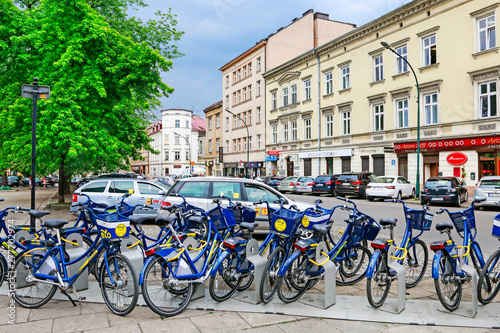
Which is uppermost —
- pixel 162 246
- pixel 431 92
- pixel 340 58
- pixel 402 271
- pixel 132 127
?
pixel 340 58

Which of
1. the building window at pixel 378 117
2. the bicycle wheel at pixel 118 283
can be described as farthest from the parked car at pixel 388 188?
the bicycle wheel at pixel 118 283

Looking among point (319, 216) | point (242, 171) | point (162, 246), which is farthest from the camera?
point (242, 171)

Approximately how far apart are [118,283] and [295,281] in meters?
2.12

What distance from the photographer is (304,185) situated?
29.8m

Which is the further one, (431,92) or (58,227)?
(431,92)

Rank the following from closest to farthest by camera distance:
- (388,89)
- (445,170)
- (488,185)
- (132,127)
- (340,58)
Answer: (488,185) < (132,127) < (445,170) < (388,89) < (340,58)

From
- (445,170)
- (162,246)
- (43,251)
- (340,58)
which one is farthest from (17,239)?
(340,58)

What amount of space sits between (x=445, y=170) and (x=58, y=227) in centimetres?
2398

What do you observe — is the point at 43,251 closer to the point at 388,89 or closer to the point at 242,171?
the point at 388,89

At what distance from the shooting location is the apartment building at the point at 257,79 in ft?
143

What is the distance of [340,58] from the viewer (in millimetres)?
33188

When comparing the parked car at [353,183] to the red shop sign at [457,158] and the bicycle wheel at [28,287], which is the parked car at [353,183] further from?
the bicycle wheel at [28,287]

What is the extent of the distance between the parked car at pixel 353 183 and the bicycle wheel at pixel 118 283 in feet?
71.9

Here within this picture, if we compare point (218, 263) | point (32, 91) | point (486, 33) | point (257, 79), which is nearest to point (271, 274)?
point (218, 263)
